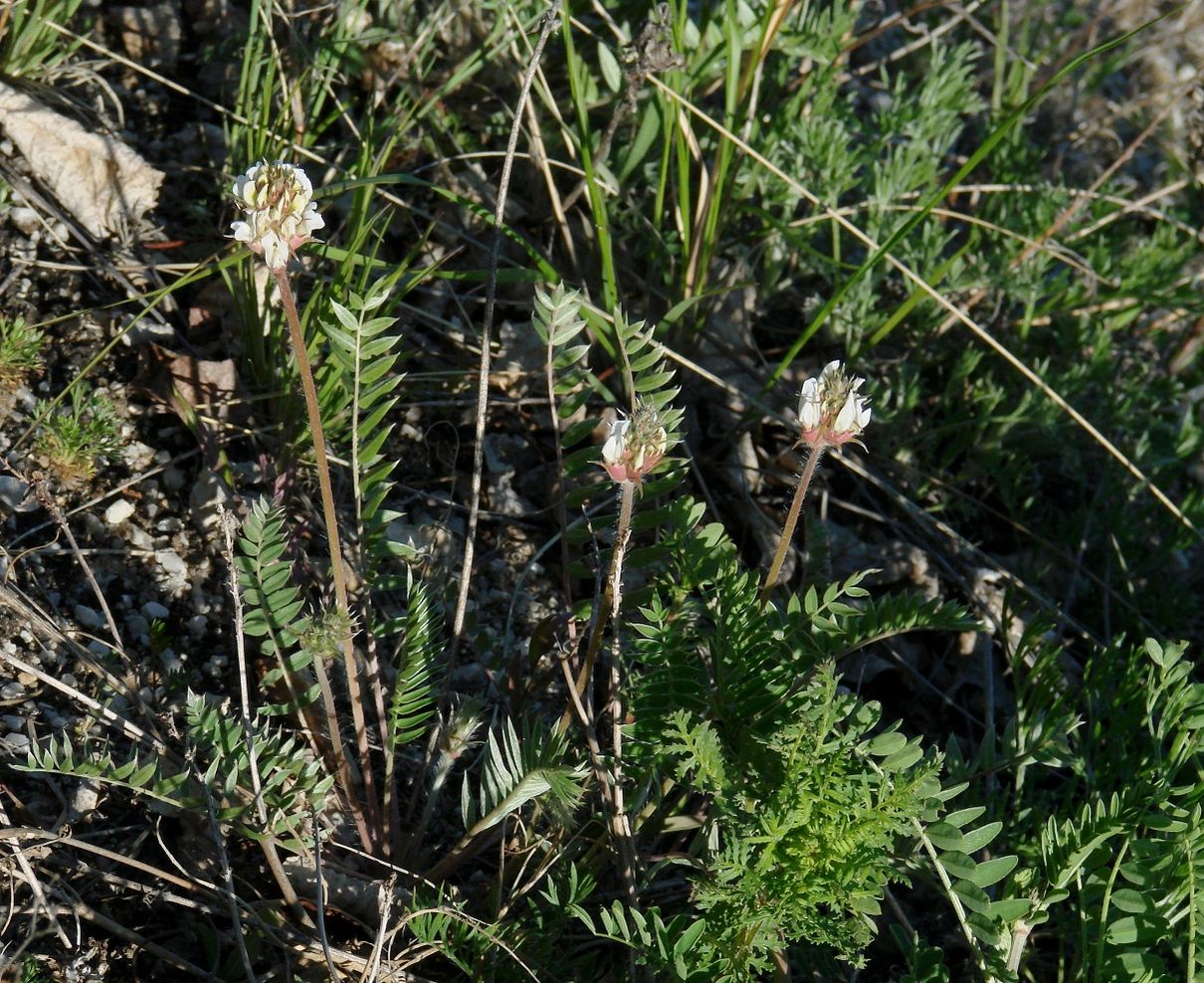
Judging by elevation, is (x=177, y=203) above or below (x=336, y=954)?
above

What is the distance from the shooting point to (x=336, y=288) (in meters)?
2.37

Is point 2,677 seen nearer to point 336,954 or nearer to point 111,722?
point 111,722

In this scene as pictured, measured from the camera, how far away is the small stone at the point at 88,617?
7.30 feet

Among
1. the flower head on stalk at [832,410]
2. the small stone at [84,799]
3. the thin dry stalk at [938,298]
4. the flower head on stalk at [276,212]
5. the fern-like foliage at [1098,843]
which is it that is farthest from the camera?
the thin dry stalk at [938,298]

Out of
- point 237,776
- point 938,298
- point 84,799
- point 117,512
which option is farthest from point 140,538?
point 938,298

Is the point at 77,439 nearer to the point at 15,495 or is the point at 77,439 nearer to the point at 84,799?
the point at 15,495

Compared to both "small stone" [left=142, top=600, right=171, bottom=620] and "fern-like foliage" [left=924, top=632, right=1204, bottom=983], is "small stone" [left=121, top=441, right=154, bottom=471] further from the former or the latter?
"fern-like foliage" [left=924, top=632, right=1204, bottom=983]

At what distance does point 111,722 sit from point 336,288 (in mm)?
909

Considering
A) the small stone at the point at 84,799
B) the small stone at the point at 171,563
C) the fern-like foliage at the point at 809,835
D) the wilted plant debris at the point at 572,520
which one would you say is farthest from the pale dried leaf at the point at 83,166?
the fern-like foliage at the point at 809,835

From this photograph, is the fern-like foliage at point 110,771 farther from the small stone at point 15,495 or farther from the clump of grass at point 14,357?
the clump of grass at point 14,357

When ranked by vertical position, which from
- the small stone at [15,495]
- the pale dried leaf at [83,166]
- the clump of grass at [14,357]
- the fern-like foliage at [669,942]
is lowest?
the fern-like foliage at [669,942]

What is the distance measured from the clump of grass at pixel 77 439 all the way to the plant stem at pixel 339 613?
0.59 meters

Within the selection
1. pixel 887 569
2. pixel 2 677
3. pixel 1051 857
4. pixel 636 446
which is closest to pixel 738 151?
pixel 887 569

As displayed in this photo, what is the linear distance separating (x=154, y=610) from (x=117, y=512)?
0.74ft
